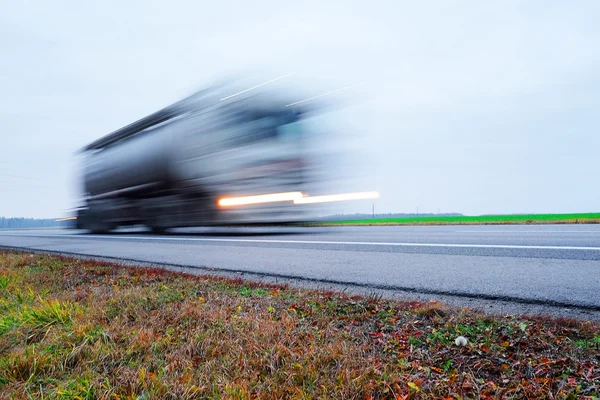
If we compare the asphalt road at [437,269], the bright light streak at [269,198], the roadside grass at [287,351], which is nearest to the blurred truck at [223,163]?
the bright light streak at [269,198]

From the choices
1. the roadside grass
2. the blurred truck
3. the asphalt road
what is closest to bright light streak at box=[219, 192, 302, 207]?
the blurred truck

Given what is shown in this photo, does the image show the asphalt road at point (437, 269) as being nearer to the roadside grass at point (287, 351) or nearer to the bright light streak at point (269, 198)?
the roadside grass at point (287, 351)

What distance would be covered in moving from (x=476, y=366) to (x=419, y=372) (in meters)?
0.34

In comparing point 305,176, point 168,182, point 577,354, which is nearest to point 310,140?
point 305,176

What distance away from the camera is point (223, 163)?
27.7ft

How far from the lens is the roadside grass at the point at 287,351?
172 cm

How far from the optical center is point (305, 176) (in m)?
8.19

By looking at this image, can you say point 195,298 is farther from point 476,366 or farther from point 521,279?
point 521,279

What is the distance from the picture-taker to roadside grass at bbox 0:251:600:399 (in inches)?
67.8

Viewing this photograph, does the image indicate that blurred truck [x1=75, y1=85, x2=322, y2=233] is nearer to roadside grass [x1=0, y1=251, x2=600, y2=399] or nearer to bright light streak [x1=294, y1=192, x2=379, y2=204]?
bright light streak [x1=294, y1=192, x2=379, y2=204]

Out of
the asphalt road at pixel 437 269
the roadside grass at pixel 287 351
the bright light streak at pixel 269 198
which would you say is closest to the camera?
the roadside grass at pixel 287 351

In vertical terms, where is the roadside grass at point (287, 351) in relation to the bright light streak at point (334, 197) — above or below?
below

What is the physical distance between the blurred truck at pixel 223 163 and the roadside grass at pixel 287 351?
15.6 feet

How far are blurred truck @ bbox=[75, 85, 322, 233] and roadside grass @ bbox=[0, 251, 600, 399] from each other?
477 cm
